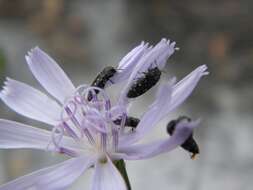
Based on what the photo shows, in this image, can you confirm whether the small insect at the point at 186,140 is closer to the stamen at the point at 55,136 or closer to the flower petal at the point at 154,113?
the flower petal at the point at 154,113

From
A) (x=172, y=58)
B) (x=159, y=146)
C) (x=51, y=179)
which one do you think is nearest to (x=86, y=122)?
(x=51, y=179)

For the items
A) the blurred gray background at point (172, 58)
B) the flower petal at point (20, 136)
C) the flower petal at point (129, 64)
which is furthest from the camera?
the blurred gray background at point (172, 58)

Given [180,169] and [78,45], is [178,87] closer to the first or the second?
[180,169]

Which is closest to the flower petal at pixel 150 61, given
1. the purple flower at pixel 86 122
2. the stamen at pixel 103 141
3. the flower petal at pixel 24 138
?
the purple flower at pixel 86 122

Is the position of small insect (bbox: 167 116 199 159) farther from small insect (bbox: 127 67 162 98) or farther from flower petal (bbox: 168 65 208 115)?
small insect (bbox: 127 67 162 98)

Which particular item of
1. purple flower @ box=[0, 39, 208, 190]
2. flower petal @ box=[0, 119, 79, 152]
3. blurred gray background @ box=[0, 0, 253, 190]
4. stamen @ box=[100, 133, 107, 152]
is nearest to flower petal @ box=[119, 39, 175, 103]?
purple flower @ box=[0, 39, 208, 190]

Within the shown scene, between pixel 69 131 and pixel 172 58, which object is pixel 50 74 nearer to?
pixel 69 131
